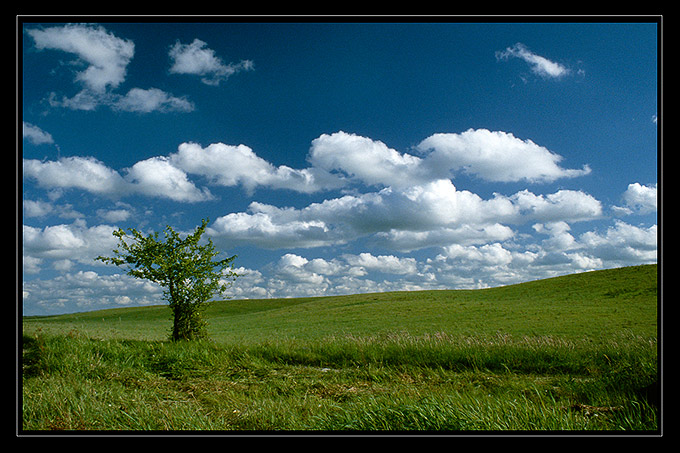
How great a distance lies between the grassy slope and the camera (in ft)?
113

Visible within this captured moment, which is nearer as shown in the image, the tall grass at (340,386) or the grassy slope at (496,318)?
the tall grass at (340,386)

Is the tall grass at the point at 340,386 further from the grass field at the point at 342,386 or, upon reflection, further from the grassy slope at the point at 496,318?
the grassy slope at the point at 496,318

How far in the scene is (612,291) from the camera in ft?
201

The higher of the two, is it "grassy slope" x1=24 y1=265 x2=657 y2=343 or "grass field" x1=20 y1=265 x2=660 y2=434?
"grass field" x1=20 y1=265 x2=660 y2=434

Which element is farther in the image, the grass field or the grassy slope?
the grassy slope

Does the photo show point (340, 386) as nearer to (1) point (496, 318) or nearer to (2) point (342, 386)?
(2) point (342, 386)

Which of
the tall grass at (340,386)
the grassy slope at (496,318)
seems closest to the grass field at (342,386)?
the tall grass at (340,386)

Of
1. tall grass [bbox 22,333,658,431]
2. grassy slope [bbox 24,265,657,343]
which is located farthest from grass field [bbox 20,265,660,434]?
grassy slope [bbox 24,265,657,343]

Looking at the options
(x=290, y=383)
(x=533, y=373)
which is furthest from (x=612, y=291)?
(x=290, y=383)

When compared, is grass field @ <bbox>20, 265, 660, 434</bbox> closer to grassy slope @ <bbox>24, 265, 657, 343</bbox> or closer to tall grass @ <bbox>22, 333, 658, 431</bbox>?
tall grass @ <bbox>22, 333, 658, 431</bbox>

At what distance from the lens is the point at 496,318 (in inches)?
1742

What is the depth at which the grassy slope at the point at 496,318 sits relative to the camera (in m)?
34.4
